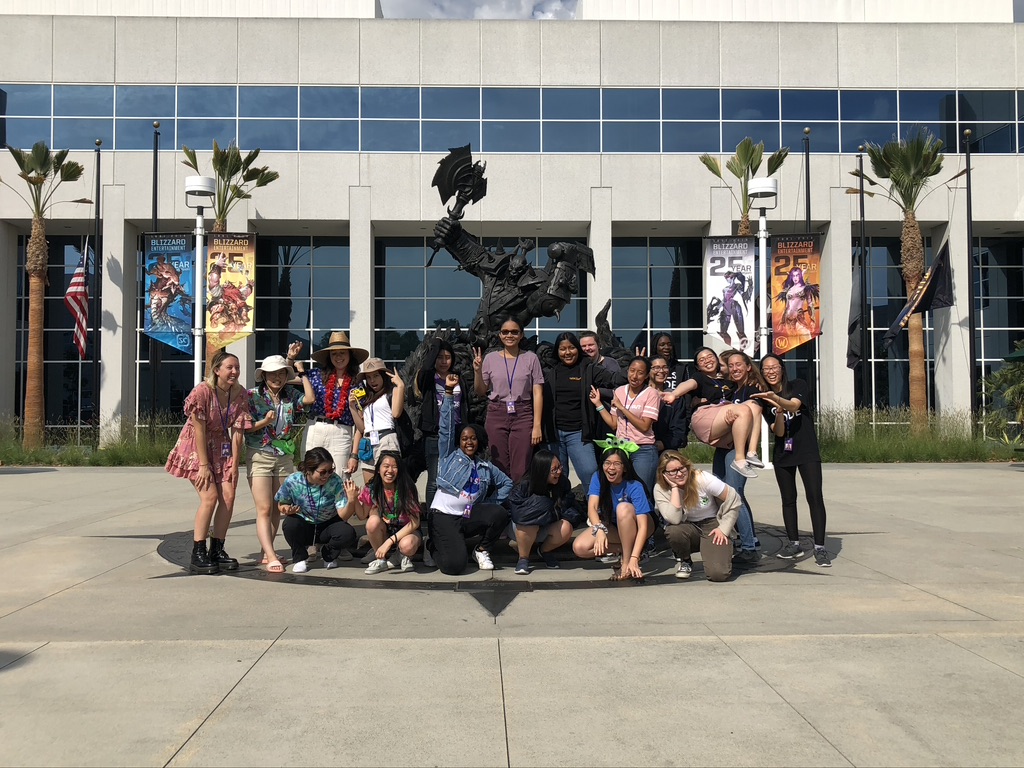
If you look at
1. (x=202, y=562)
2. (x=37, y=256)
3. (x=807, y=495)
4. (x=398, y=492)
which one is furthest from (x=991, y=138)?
(x=37, y=256)

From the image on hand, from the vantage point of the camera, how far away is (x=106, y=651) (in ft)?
15.1

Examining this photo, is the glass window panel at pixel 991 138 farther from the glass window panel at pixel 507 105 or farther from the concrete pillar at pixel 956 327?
the glass window panel at pixel 507 105

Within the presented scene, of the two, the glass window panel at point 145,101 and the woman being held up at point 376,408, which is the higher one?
the glass window panel at point 145,101

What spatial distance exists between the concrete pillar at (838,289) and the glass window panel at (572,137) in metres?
7.97

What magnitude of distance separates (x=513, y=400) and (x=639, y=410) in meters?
1.09

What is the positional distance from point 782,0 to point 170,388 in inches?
1002

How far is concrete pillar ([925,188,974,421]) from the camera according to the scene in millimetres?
27406

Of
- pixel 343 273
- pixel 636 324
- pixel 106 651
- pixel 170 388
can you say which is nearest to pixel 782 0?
pixel 636 324

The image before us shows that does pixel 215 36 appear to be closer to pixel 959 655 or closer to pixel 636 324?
pixel 636 324

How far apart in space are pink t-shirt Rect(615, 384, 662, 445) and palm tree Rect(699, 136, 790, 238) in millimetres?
19766

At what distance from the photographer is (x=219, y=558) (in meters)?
6.96

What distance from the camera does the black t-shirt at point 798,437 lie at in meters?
7.12

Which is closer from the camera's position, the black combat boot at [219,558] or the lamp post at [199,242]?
the black combat boot at [219,558]

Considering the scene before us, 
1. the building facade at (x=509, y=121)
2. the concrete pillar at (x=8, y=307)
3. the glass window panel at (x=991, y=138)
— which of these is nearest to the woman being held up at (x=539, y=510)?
the building facade at (x=509, y=121)
